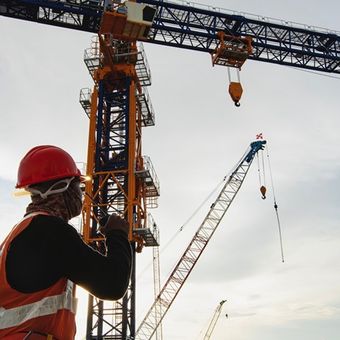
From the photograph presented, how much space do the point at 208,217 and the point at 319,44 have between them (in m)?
26.3

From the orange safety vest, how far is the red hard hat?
35cm

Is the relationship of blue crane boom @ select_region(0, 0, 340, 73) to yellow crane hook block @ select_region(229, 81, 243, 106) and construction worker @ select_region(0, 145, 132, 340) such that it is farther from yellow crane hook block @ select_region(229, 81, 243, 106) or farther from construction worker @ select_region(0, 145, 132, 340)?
construction worker @ select_region(0, 145, 132, 340)

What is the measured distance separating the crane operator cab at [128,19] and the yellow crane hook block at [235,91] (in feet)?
21.8

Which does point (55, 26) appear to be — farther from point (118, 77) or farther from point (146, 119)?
point (146, 119)

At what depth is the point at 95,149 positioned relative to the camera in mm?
33156

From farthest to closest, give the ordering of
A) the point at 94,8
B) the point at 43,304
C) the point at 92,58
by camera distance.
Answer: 1. the point at 92,58
2. the point at 94,8
3. the point at 43,304

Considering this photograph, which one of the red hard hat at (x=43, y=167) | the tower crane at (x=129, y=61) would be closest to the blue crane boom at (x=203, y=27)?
the tower crane at (x=129, y=61)

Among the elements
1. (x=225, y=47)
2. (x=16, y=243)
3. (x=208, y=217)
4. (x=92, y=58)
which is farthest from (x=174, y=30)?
(x=16, y=243)

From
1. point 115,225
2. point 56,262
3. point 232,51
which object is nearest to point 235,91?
point 232,51

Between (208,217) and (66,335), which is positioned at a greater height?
(208,217)

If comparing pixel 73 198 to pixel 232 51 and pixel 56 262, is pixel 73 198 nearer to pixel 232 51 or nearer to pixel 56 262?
pixel 56 262

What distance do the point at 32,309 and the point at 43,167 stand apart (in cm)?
84

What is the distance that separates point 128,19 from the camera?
96.2ft

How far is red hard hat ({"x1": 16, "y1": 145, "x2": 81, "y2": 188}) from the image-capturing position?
276cm
